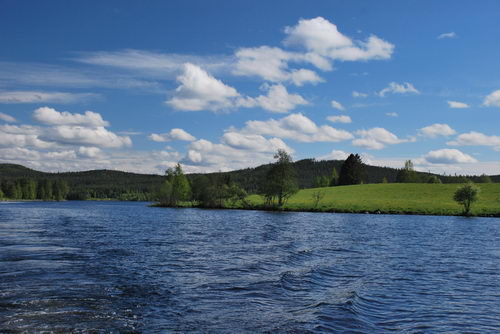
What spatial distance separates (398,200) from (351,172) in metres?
56.3

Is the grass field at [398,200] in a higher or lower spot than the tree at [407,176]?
lower

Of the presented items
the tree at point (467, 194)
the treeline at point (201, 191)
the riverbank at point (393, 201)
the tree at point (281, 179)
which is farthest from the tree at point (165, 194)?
the tree at point (467, 194)

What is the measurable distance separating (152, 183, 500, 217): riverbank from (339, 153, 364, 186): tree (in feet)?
84.9

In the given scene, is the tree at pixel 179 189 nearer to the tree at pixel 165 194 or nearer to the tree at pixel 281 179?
the tree at pixel 165 194

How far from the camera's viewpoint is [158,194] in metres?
145

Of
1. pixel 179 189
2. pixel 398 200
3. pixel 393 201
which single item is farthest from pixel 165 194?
pixel 398 200

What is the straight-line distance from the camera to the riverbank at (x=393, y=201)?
8488 centimetres

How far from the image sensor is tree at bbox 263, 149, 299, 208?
317 ft

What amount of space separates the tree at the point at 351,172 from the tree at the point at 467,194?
7037 centimetres

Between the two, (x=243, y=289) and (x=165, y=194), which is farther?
(x=165, y=194)

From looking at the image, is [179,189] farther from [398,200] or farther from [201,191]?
[398,200]

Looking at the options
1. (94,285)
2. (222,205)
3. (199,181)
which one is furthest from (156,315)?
(199,181)

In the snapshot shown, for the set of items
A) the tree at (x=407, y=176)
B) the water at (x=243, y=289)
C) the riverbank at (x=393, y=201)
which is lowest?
the water at (x=243, y=289)

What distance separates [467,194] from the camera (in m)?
79.4
